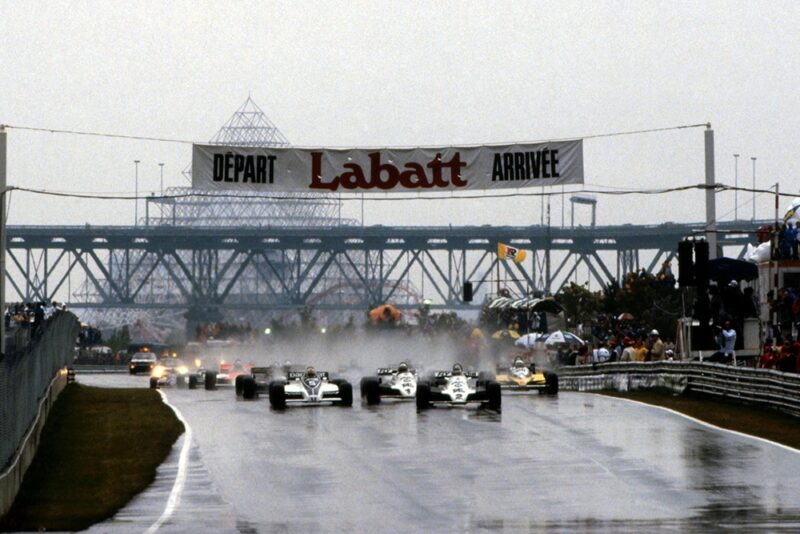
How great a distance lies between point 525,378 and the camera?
40.8 m

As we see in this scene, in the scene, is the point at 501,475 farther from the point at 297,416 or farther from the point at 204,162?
the point at 204,162

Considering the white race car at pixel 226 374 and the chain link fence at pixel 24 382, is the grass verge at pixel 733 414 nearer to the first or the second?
the chain link fence at pixel 24 382

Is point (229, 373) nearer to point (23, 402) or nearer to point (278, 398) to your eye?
point (278, 398)

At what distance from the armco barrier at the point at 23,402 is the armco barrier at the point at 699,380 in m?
14.0

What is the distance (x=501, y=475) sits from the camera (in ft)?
71.1

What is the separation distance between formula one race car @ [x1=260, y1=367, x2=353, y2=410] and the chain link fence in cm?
508

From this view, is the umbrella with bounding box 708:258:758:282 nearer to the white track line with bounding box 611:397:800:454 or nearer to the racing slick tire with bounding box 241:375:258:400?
the white track line with bounding box 611:397:800:454

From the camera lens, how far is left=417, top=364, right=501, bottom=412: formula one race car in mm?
33781

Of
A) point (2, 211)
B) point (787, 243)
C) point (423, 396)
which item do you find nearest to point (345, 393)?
point (423, 396)

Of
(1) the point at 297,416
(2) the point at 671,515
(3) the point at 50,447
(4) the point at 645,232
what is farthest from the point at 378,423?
(4) the point at 645,232

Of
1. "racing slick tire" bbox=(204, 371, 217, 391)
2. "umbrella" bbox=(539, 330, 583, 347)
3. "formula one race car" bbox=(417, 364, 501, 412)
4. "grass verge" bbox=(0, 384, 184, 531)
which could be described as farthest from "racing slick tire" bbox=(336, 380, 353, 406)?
"umbrella" bbox=(539, 330, 583, 347)

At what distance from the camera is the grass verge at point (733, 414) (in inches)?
1071

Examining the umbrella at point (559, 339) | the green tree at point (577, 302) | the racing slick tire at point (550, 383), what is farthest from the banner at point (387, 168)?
the green tree at point (577, 302)

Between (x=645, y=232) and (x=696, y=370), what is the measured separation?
121m
